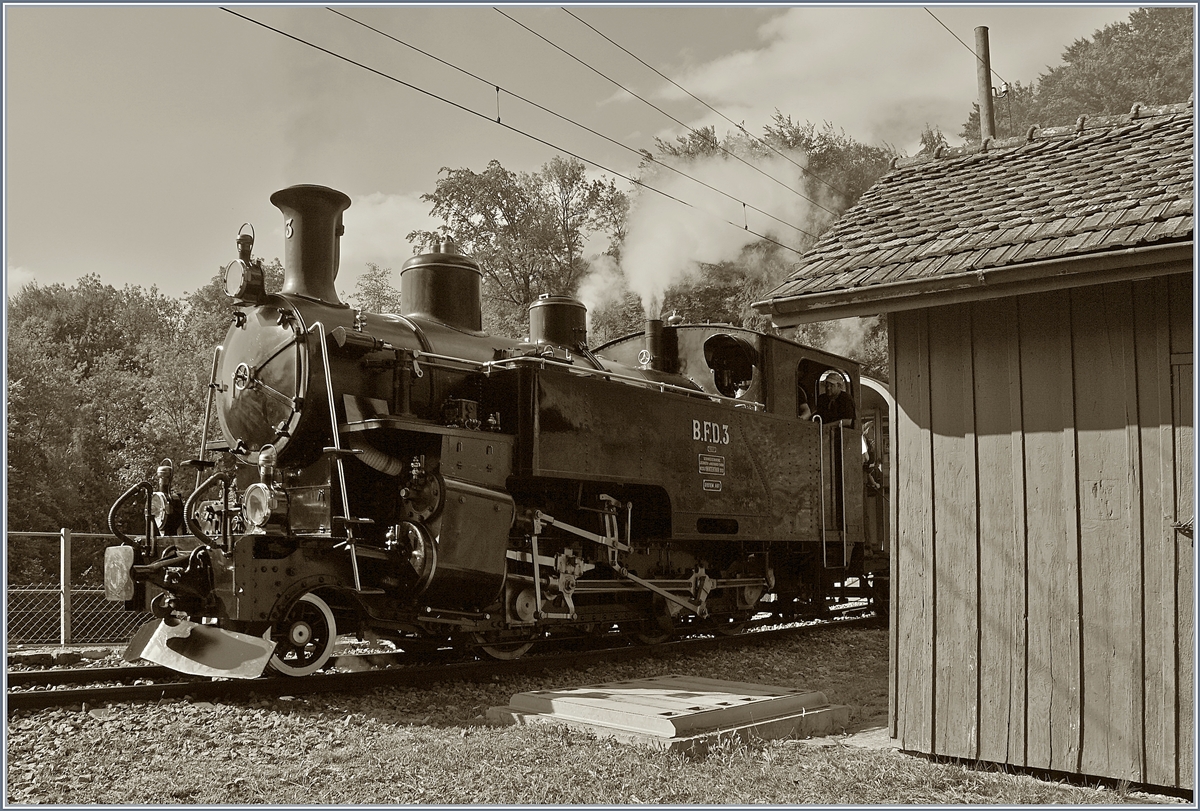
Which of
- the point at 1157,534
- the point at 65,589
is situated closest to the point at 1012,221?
the point at 1157,534

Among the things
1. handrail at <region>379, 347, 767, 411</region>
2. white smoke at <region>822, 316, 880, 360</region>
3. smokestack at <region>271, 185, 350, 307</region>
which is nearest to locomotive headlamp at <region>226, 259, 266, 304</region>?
smokestack at <region>271, 185, 350, 307</region>

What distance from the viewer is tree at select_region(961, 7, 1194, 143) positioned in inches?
1362

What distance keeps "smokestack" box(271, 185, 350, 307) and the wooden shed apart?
389 cm

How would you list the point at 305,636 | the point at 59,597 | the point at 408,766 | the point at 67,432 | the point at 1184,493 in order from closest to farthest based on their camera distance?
the point at 1184,493
the point at 408,766
the point at 305,636
the point at 59,597
the point at 67,432

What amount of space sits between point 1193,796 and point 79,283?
48.8m

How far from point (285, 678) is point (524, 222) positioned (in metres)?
28.8

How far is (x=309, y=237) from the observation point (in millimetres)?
7922

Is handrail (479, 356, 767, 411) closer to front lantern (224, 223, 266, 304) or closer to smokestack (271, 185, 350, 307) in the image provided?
smokestack (271, 185, 350, 307)

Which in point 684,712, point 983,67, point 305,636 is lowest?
point 684,712

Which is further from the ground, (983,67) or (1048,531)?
(983,67)

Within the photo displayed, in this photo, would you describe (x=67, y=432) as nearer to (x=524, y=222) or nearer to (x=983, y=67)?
(x=524, y=222)

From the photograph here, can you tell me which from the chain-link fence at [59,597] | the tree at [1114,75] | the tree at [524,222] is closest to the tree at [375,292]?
the tree at [524,222]

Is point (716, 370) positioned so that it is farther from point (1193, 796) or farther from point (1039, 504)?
point (1193, 796)

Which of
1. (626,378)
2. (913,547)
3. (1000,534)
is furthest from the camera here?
(626,378)
